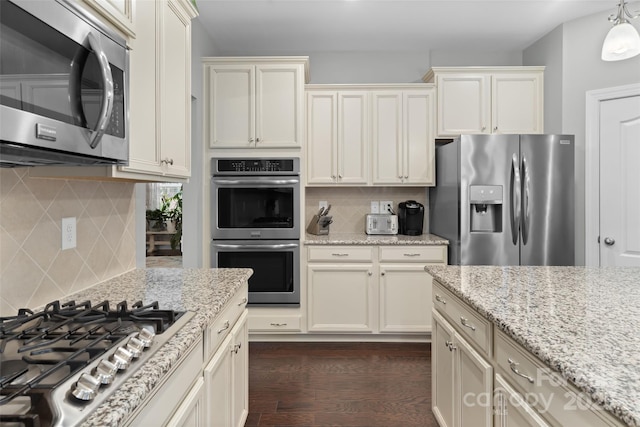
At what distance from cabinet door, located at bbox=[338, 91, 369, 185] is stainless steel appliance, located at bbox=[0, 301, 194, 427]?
2595 millimetres

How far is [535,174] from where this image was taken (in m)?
3.17

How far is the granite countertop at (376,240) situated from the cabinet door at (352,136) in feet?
1.76

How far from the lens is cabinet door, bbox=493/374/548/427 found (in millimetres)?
1069

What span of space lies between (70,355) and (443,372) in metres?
1.62

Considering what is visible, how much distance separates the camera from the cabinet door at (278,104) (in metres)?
3.46

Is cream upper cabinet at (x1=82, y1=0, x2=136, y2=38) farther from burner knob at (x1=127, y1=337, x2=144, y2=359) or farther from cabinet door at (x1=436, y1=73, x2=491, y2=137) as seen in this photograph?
cabinet door at (x1=436, y1=73, x2=491, y2=137)

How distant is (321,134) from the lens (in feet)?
12.1

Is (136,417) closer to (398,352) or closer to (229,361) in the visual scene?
(229,361)

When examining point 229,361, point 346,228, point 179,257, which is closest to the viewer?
point 229,361

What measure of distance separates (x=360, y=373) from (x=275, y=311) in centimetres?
95

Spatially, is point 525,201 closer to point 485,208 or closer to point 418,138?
point 485,208

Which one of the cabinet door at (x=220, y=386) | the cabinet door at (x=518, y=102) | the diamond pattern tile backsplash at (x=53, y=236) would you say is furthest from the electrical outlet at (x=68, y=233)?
the cabinet door at (x=518, y=102)

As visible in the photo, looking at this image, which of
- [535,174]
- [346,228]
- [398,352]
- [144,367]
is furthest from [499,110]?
[144,367]

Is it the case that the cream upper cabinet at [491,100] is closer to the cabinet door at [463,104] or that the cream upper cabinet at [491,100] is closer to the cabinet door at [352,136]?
the cabinet door at [463,104]
